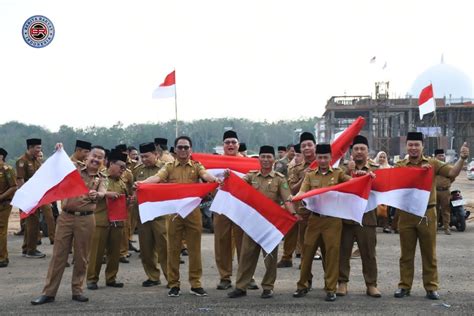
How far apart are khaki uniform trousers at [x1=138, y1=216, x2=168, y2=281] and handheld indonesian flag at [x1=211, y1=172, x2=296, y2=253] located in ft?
3.41

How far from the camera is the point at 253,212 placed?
316 inches

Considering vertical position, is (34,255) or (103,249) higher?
(103,249)

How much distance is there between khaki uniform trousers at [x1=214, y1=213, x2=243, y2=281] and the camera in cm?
871

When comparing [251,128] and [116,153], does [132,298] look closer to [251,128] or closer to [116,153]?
[116,153]

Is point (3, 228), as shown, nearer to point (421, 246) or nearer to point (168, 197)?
point (168, 197)

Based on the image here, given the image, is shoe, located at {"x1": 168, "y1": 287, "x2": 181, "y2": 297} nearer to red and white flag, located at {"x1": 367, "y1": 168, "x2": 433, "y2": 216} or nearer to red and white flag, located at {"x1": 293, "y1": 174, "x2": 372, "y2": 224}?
red and white flag, located at {"x1": 293, "y1": 174, "x2": 372, "y2": 224}

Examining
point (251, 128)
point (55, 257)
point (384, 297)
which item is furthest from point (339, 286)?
point (251, 128)

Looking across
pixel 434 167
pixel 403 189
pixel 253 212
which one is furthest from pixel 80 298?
pixel 434 167

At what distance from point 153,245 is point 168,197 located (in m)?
1.14

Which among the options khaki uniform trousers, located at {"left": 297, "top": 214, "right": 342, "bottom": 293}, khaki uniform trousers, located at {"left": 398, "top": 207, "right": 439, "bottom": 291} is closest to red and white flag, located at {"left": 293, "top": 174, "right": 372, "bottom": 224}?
khaki uniform trousers, located at {"left": 297, "top": 214, "right": 342, "bottom": 293}

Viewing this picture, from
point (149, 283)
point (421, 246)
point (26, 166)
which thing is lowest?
point (149, 283)

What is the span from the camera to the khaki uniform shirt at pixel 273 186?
320 inches

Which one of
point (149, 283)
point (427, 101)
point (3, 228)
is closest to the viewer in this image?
point (149, 283)

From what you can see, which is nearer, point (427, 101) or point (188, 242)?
point (188, 242)
